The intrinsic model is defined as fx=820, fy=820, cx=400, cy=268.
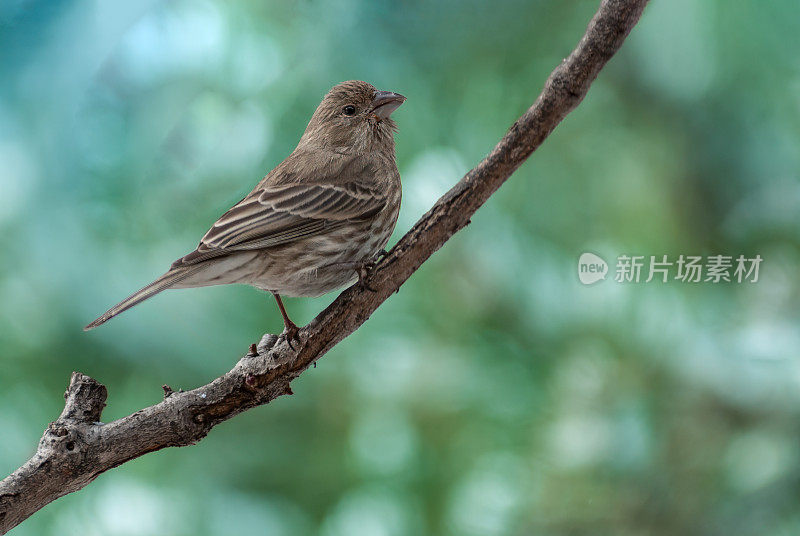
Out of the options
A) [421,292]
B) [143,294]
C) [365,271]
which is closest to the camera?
[143,294]

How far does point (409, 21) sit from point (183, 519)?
1.50 meters

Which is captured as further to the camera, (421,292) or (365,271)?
(421,292)

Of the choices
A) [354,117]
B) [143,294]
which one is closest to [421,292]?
[354,117]

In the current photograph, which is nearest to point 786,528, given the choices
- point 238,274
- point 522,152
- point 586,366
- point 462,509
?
point 586,366

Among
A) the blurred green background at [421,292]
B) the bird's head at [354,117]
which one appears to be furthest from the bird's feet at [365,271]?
the blurred green background at [421,292]

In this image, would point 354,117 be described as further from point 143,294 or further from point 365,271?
point 143,294

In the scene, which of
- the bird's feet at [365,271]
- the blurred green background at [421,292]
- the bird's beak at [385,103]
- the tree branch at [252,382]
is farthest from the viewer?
the blurred green background at [421,292]

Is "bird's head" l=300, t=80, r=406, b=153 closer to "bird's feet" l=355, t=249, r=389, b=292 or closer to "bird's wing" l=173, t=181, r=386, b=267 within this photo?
"bird's wing" l=173, t=181, r=386, b=267

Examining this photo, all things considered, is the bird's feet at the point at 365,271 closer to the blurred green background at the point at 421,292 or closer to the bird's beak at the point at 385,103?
the bird's beak at the point at 385,103

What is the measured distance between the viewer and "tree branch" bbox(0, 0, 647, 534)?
1399 millimetres

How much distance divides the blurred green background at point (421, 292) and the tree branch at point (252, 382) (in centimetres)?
67

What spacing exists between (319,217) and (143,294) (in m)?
0.39

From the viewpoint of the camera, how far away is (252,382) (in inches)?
60.9

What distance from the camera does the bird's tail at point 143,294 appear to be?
1.41 m
